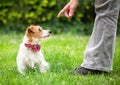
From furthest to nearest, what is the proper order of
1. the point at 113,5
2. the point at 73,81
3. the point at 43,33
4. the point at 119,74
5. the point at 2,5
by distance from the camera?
1. the point at 2,5
2. the point at 43,33
3. the point at 119,74
4. the point at 113,5
5. the point at 73,81

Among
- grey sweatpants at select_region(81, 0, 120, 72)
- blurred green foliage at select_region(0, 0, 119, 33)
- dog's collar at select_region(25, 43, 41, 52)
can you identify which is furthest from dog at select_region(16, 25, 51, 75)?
blurred green foliage at select_region(0, 0, 119, 33)

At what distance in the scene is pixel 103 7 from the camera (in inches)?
201

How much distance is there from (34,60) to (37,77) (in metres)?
0.69

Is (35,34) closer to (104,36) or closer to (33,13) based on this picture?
(104,36)

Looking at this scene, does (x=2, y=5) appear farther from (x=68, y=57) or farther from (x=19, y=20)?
(x=68, y=57)

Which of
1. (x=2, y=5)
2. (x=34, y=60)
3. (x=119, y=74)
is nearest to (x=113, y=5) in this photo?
(x=119, y=74)

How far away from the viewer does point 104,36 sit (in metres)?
5.14

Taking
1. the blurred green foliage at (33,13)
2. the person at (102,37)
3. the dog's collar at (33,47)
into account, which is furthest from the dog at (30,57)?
the blurred green foliage at (33,13)

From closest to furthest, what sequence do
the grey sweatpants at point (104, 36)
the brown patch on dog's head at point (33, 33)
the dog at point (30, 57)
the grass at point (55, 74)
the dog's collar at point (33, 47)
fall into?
1. the grass at point (55, 74)
2. the grey sweatpants at point (104, 36)
3. the dog at point (30, 57)
4. the dog's collar at point (33, 47)
5. the brown patch on dog's head at point (33, 33)

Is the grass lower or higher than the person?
lower

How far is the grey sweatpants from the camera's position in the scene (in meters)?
5.10

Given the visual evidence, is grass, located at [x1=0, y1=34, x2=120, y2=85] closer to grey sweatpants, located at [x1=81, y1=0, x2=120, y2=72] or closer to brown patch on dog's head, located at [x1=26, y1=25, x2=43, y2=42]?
grey sweatpants, located at [x1=81, y1=0, x2=120, y2=72]

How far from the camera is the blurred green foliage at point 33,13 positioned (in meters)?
12.4

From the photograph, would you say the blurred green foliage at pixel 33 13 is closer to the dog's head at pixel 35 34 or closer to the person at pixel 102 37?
the dog's head at pixel 35 34
